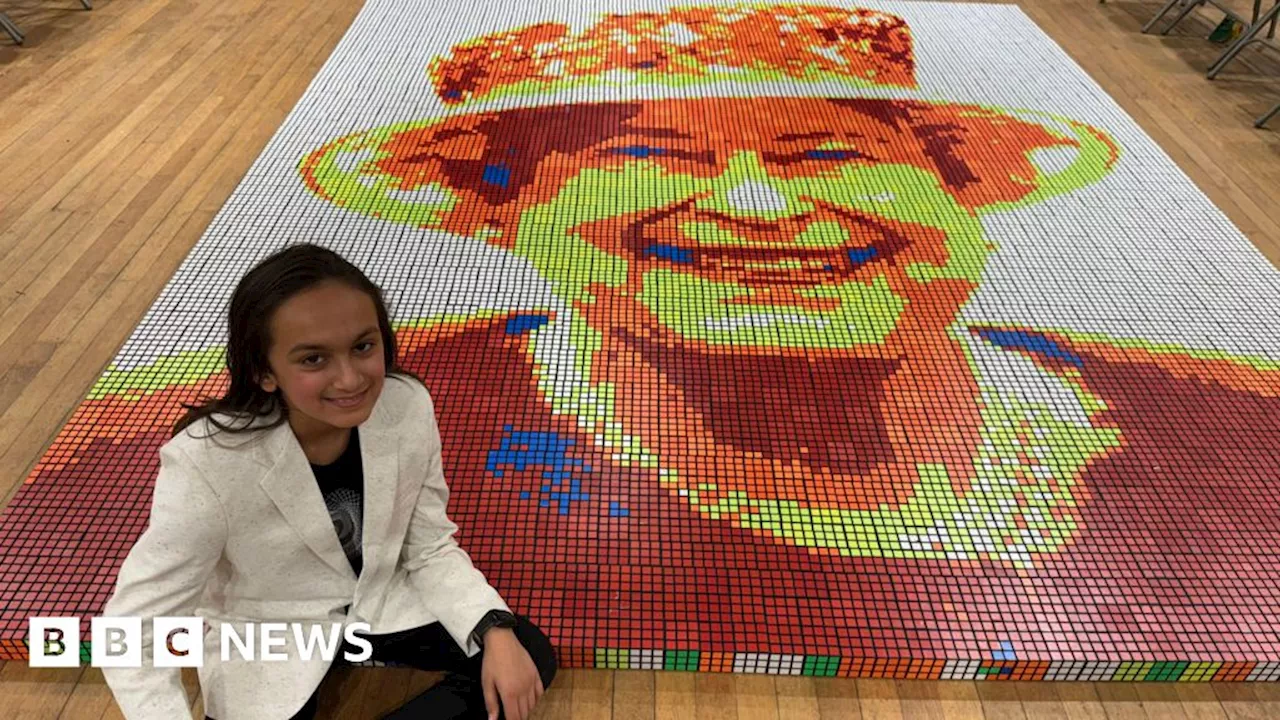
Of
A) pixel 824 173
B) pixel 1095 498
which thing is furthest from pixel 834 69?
pixel 1095 498

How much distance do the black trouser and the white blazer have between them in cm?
4

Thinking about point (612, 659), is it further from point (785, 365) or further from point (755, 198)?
point (755, 198)

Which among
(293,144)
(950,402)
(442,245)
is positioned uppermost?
(950,402)

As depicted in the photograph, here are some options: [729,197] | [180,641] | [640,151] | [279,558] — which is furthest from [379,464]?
[640,151]

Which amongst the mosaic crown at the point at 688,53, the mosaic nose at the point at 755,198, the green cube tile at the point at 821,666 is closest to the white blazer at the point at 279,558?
the green cube tile at the point at 821,666

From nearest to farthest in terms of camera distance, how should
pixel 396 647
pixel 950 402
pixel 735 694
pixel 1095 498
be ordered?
pixel 396 647 < pixel 735 694 < pixel 1095 498 < pixel 950 402

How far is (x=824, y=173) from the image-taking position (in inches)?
112

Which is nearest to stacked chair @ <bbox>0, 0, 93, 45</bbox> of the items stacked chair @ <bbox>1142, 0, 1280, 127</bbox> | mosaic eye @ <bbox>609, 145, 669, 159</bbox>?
mosaic eye @ <bbox>609, 145, 669, 159</bbox>

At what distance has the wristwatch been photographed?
50.6 inches

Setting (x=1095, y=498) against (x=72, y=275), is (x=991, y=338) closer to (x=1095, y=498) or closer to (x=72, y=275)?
(x=1095, y=498)

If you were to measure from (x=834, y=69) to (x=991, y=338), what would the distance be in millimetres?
1670

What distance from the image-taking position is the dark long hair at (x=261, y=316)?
1.05 meters

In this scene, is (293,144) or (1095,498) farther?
(293,144)

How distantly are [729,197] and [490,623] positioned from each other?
1733 millimetres
